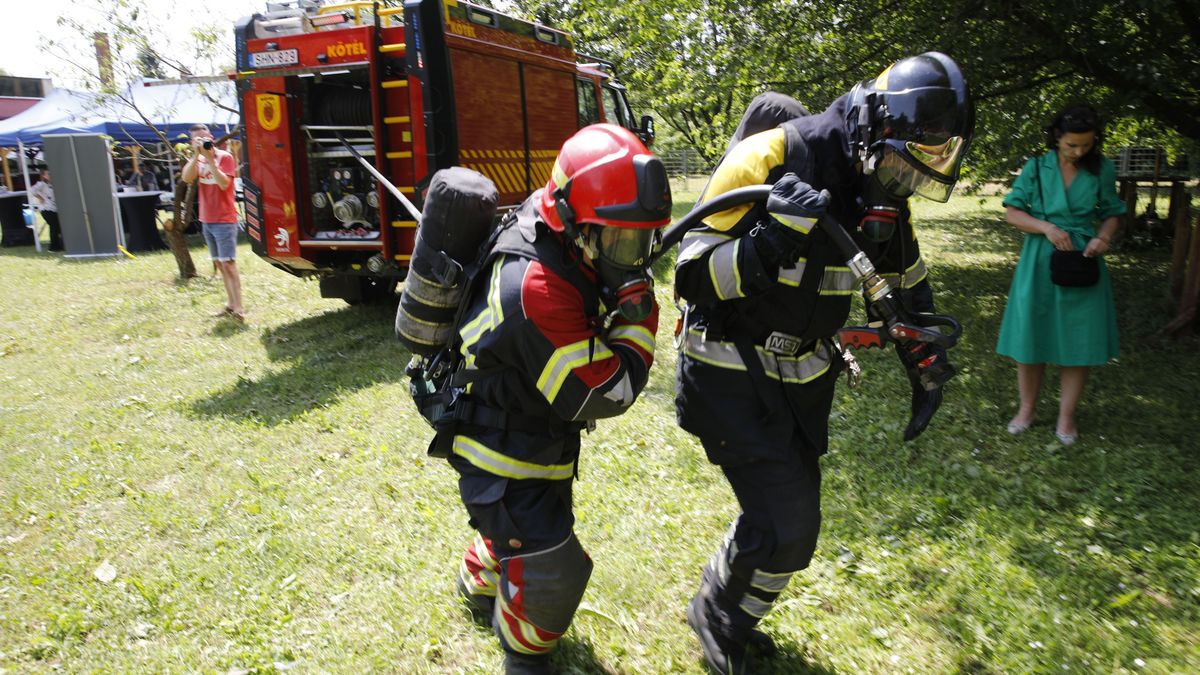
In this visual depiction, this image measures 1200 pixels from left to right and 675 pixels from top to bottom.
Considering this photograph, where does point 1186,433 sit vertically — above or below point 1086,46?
below

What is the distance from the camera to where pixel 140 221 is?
1528 cm

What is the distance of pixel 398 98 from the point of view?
7406 mm

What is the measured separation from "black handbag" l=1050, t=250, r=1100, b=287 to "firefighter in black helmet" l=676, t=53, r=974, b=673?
244 centimetres

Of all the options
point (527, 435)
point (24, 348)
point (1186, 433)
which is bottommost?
point (24, 348)

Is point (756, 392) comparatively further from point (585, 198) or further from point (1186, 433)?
point (1186, 433)

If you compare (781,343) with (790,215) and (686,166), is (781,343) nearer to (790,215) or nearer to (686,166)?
(790,215)

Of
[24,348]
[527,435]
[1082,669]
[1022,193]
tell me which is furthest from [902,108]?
[24,348]

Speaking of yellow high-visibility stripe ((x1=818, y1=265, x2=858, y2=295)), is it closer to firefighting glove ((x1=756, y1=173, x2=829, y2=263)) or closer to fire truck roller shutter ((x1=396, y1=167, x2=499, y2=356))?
firefighting glove ((x1=756, y1=173, x2=829, y2=263))

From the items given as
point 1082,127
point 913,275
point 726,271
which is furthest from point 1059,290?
point 726,271

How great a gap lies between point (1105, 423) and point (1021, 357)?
84 centimetres

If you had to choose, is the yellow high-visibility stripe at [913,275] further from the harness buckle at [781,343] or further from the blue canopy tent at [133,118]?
the blue canopy tent at [133,118]

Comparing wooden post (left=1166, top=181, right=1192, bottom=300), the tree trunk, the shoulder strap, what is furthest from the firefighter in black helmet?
the tree trunk

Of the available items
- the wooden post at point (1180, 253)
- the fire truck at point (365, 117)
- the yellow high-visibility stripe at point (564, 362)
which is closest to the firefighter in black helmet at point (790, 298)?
the yellow high-visibility stripe at point (564, 362)

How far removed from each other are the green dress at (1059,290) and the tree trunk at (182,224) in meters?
9.36
